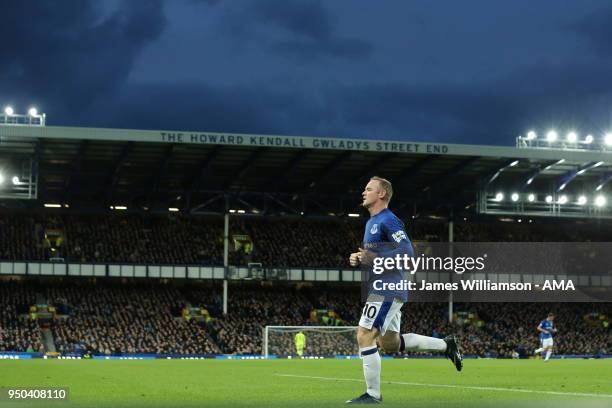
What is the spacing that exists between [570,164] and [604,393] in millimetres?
48215

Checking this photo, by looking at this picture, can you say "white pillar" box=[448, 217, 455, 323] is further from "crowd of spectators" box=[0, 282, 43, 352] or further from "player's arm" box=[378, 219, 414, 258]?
"player's arm" box=[378, 219, 414, 258]

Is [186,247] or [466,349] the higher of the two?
[186,247]

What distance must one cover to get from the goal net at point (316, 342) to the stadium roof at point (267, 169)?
1025cm

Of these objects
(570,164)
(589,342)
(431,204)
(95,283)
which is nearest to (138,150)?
(95,283)

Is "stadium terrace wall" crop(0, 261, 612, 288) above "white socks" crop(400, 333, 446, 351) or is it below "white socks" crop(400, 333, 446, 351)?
above

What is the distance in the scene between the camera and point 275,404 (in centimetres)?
1222

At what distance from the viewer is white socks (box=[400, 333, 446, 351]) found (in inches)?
469

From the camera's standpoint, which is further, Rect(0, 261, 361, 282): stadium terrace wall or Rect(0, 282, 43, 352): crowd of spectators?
Rect(0, 261, 361, 282): stadium terrace wall

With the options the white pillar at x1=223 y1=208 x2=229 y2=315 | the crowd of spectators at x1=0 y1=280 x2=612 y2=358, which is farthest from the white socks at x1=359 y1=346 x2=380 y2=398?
the white pillar at x1=223 y1=208 x2=229 y2=315

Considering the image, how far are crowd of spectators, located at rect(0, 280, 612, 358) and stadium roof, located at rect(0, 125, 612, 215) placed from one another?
6107 millimetres

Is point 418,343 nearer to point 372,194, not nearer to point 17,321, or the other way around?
point 372,194

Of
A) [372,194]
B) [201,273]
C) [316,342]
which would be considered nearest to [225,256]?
[201,273]

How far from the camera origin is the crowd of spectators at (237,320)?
55375 mm

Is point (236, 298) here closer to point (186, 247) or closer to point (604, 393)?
point (186, 247)
